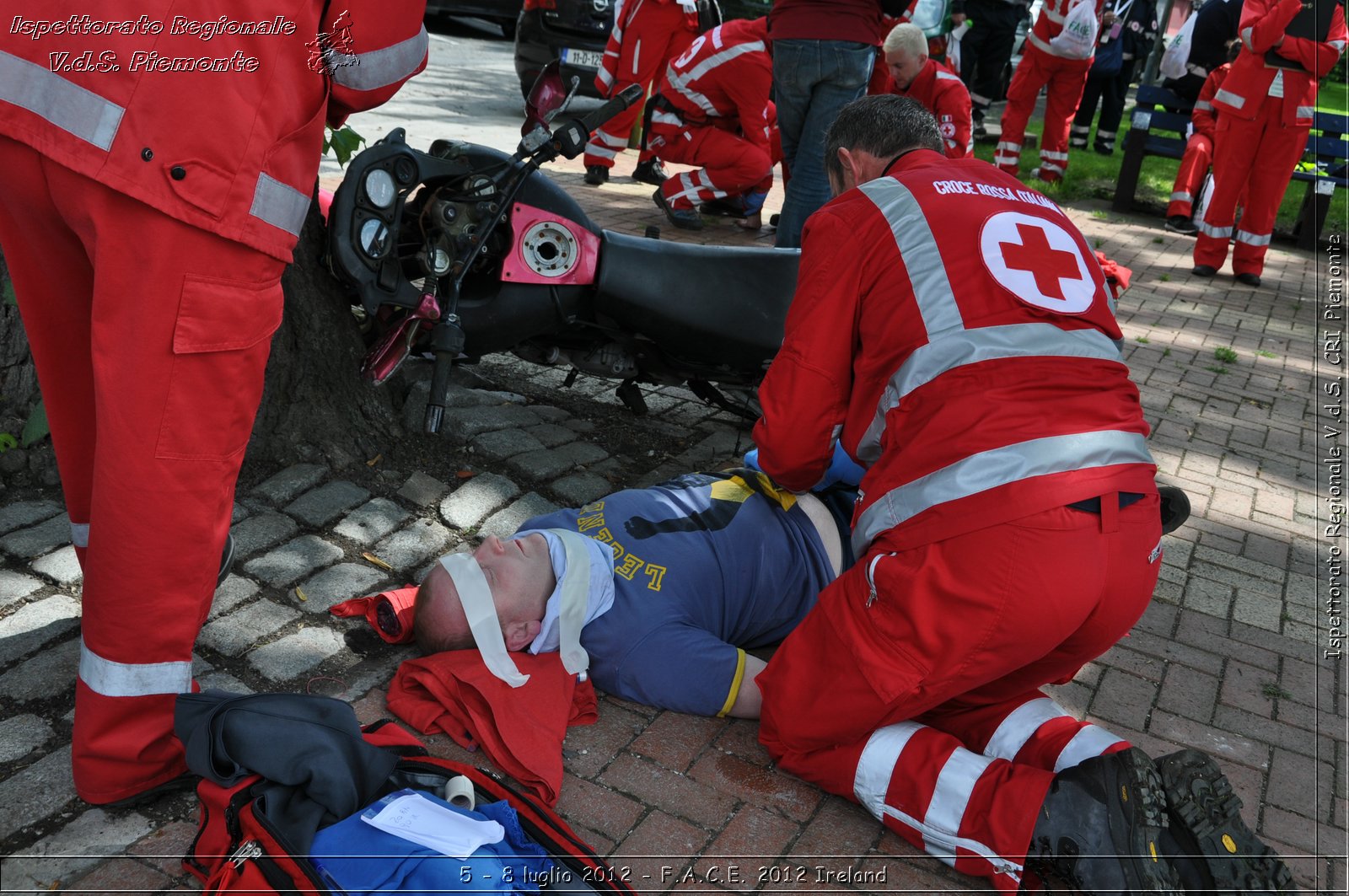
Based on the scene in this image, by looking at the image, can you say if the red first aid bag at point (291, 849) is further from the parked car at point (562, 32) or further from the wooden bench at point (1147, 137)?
the wooden bench at point (1147, 137)

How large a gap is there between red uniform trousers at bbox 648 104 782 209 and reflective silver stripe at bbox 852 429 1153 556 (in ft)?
16.8

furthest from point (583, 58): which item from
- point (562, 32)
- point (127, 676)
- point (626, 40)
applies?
point (127, 676)

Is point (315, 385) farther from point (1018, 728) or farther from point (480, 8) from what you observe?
point (480, 8)

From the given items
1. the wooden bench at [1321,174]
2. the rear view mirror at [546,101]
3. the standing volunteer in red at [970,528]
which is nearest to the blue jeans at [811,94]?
the rear view mirror at [546,101]

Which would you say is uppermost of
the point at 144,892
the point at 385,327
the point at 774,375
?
the point at 774,375

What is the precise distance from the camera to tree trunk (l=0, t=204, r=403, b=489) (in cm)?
361

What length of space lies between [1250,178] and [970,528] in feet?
22.3

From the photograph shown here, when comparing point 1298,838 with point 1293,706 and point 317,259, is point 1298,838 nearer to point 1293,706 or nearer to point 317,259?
point 1293,706

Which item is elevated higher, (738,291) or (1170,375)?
(738,291)

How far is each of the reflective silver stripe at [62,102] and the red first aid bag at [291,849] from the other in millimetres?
1177

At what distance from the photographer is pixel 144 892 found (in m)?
2.09

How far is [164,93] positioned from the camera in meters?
1.94

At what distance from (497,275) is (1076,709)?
6.90 feet

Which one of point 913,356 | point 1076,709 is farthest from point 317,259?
point 1076,709
